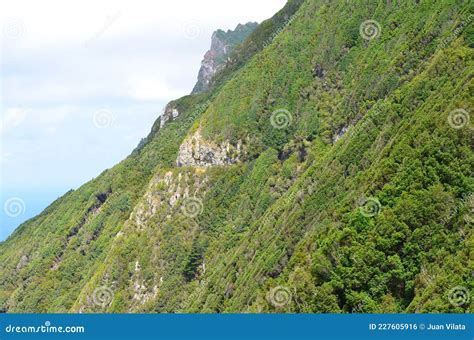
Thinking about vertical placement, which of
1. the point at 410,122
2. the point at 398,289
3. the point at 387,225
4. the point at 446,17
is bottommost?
the point at 398,289

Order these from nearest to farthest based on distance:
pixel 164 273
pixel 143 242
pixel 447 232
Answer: pixel 447 232 → pixel 164 273 → pixel 143 242

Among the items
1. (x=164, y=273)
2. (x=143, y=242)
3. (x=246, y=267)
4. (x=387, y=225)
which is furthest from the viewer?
(x=143, y=242)

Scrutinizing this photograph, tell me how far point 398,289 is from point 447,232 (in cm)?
931

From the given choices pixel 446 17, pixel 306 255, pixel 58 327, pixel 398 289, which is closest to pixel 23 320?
pixel 58 327

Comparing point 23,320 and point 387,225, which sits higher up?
point 23,320

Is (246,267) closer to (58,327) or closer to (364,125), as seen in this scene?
(364,125)

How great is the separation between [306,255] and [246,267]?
1279 inches

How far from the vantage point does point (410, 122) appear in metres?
100

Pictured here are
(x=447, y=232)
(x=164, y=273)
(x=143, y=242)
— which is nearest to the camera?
(x=447, y=232)

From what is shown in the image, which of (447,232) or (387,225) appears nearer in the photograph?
(447,232)

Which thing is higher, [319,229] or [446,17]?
[446,17]

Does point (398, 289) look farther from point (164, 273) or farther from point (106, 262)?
point (106, 262)

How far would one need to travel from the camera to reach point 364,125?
128750 mm

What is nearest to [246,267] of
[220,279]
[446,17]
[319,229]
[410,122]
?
[220,279]
